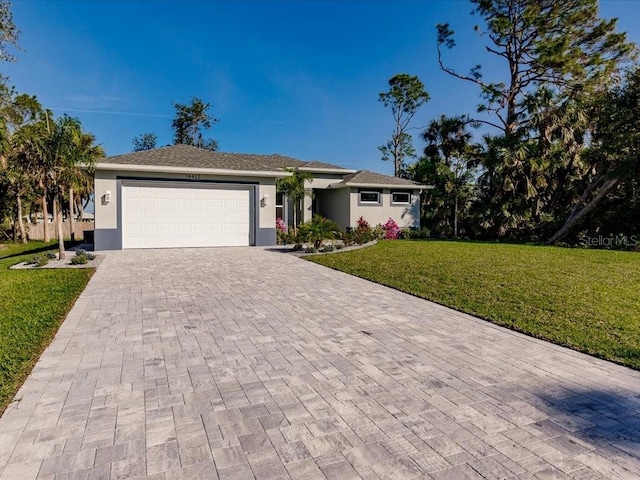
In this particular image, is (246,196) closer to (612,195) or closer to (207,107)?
(612,195)

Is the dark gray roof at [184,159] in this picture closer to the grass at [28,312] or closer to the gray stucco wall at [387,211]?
the gray stucco wall at [387,211]

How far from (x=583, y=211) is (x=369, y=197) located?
33.6 feet

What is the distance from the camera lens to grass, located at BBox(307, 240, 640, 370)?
4922 millimetres

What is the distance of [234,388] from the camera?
133 inches

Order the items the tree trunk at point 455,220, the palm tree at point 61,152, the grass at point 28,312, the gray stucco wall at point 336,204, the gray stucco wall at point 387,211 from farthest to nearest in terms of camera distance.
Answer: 1. the tree trunk at point 455,220
2. the gray stucco wall at point 336,204
3. the gray stucco wall at point 387,211
4. the palm tree at point 61,152
5. the grass at point 28,312

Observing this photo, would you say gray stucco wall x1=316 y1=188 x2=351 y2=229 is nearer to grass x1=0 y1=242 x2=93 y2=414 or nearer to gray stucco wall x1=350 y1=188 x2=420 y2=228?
gray stucco wall x1=350 y1=188 x2=420 y2=228

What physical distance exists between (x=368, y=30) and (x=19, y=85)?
21.9 m

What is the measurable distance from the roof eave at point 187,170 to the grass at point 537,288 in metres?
5.21

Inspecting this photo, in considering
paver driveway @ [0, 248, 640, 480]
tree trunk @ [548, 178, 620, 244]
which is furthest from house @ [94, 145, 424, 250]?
tree trunk @ [548, 178, 620, 244]

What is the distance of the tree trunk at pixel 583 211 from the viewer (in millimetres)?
17438

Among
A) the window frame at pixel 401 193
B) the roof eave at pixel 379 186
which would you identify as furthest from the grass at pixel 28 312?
the window frame at pixel 401 193

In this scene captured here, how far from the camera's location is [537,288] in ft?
24.0

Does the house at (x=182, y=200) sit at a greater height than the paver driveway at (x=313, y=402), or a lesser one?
greater

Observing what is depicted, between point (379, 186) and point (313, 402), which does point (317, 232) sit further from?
point (313, 402)
